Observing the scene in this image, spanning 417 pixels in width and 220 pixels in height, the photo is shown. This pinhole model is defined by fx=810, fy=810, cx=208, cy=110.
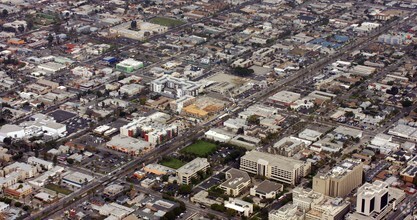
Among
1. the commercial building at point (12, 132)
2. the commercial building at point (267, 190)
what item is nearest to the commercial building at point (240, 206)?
the commercial building at point (267, 190)

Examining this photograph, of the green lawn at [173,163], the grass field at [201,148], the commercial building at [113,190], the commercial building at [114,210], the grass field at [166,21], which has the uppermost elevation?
the commercial building at [114,210]

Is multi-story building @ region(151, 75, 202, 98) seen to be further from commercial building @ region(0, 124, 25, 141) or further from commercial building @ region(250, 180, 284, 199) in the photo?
commercial building @ region(250, 180, 284, 199)

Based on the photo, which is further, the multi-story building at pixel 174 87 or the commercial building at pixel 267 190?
the multi-story building at pixel 174 87

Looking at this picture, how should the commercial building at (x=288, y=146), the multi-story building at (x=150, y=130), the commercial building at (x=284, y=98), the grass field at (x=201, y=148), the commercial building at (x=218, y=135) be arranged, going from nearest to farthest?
the commercial building at (x=288, y=146) → the grass field at (x=201, y=148) → the multi-story building at (x=150, y=130) → the commercial building at (x=218, y=135) → the commercial building at (x=284, y=98)

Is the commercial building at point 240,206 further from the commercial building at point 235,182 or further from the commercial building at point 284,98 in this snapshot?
the commercial building at point 284,98

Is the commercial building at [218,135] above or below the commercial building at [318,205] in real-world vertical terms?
below

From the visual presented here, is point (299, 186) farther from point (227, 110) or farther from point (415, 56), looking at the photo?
point (415, 56)
